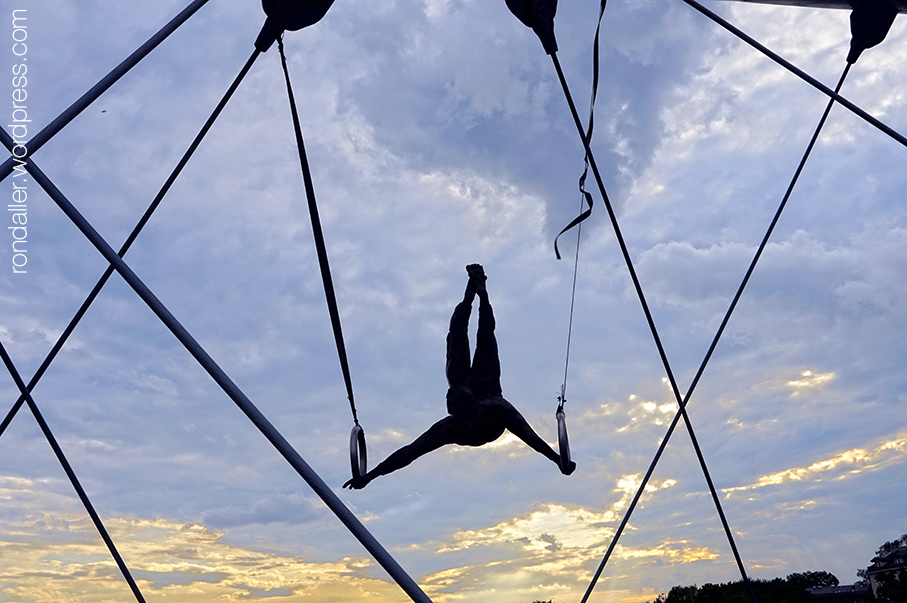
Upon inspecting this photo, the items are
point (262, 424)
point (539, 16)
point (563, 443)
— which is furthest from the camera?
point (539, 16)

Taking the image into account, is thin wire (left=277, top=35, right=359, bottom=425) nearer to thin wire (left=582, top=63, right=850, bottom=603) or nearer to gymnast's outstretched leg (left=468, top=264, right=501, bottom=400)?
gymnast's outstretched leg (left=468, top=264, right=501, bottom=400)

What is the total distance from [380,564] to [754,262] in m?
6.60

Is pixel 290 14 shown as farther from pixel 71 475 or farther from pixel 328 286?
pixel 71 475

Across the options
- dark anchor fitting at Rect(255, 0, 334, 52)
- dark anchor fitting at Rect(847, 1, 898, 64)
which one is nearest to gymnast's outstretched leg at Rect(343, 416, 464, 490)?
dark anchor fitting at Rect(255, 0, 334, 52)

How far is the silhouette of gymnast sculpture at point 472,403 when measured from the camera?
653 cm

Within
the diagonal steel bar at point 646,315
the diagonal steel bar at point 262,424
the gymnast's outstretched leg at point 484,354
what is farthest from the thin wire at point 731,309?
the diagonal steel bar at point 262,424

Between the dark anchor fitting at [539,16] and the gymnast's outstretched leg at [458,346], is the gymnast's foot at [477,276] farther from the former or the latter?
the dark anchor fitting at [539,16]

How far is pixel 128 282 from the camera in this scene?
14.7 feet

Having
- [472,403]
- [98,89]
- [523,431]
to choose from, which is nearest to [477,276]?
[472,403]

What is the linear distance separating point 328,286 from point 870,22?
259 inches

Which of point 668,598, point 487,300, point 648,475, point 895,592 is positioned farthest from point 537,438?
point 668,598

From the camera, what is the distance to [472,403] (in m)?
6.50

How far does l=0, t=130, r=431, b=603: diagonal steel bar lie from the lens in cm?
407

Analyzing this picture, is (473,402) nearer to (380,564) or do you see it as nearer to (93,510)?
(380,564)
